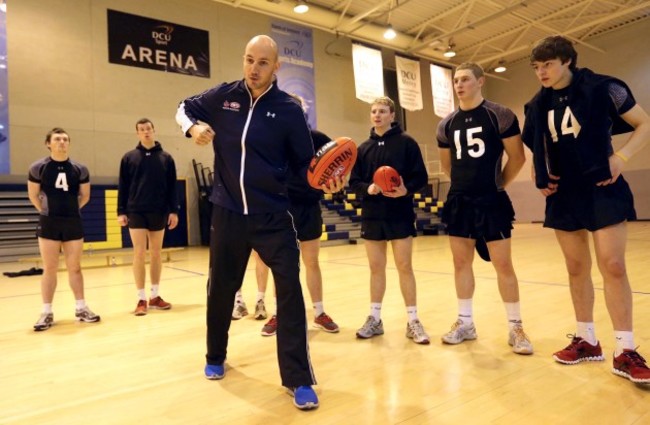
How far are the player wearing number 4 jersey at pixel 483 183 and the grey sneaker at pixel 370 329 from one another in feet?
1.42

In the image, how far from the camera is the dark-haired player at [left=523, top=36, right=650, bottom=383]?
6.34 feet

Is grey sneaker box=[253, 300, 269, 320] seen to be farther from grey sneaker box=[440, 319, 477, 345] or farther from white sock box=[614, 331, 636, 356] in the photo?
white sock box=[614, 331, 636, 356]

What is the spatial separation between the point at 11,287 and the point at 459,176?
5388mm

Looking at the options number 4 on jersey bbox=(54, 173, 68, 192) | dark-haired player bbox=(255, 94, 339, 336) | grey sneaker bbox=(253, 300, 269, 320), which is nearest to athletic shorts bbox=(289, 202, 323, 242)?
dark-haired player bbox=(255, 94, 339, 336)

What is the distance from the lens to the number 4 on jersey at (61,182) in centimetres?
338

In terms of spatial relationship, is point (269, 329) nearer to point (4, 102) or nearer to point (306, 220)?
point (306, 220)

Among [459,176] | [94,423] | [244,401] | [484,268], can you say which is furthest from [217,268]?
[484,268]

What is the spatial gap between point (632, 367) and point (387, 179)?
1.47m

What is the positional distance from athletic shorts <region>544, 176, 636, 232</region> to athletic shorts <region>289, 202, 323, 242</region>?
1.44 m

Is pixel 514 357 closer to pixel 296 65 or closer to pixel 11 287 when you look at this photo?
pixel 11 287

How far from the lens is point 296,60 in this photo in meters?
12.1

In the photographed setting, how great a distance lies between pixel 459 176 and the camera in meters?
2.51

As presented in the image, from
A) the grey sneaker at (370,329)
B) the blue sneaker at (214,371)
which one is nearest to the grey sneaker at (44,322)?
the blue sneaker at (214,371)

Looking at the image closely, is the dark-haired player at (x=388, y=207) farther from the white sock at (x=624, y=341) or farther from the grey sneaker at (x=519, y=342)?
the white sock at (x=624, y=341)
